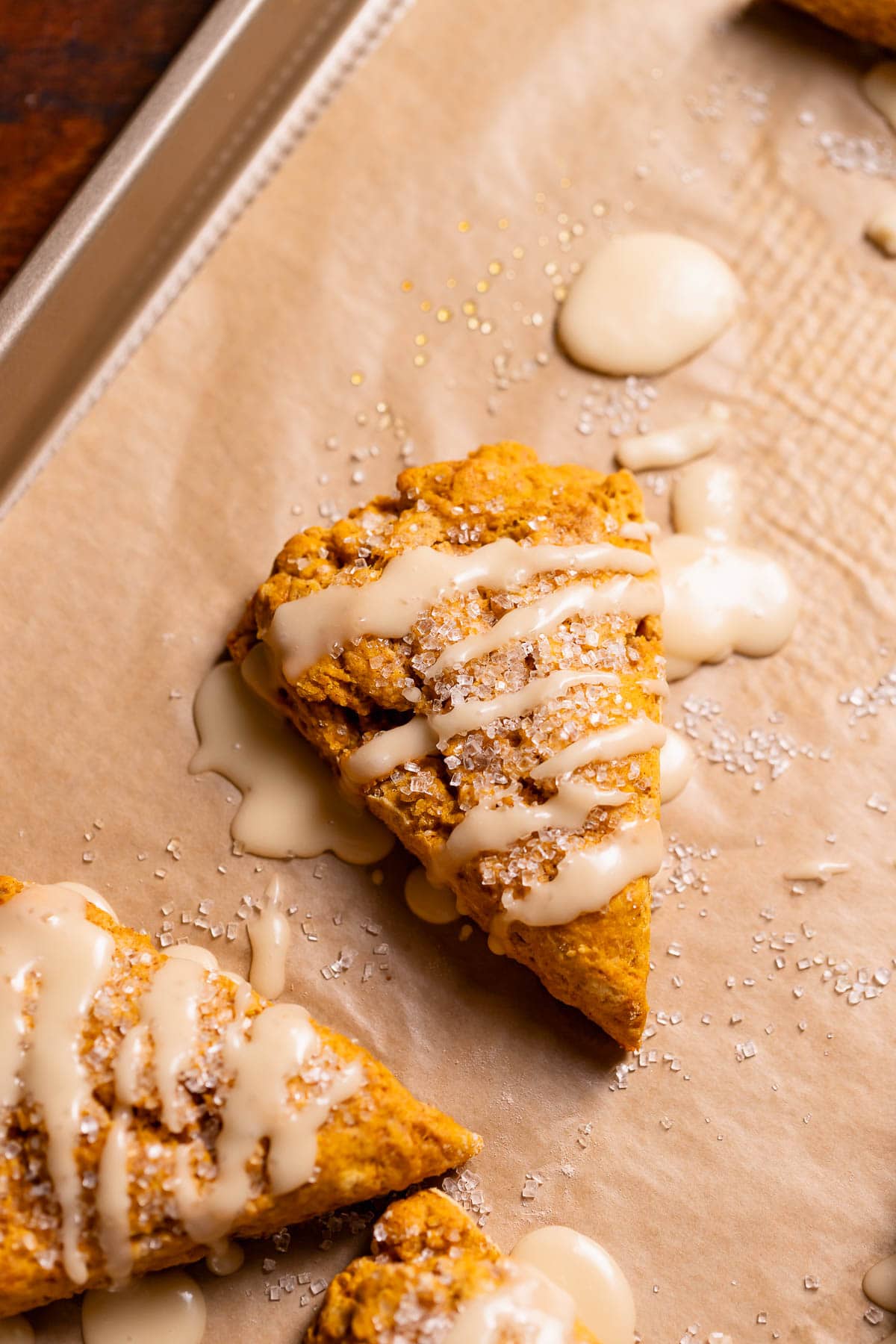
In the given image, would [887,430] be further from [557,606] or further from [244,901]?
[244,901]

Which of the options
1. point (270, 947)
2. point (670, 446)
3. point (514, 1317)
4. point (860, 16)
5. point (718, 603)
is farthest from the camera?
point (860, 16)

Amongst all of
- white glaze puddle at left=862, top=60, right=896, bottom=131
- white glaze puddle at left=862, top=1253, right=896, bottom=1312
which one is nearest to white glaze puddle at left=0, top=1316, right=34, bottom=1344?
white glaze puddle at left=862, top=1253, right=896, bottom=1312

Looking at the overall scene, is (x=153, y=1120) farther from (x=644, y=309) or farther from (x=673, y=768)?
(x=644, y=309)

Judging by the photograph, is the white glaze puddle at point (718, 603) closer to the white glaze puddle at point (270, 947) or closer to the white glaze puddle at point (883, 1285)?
the white glaze puddle at point (270, 947)

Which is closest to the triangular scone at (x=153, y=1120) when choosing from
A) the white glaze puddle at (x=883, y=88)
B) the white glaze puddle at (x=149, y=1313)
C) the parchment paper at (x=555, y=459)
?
the white glaze puddle at (x=149, y=1313)

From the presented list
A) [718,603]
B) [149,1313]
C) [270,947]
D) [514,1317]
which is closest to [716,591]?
[718,603]
